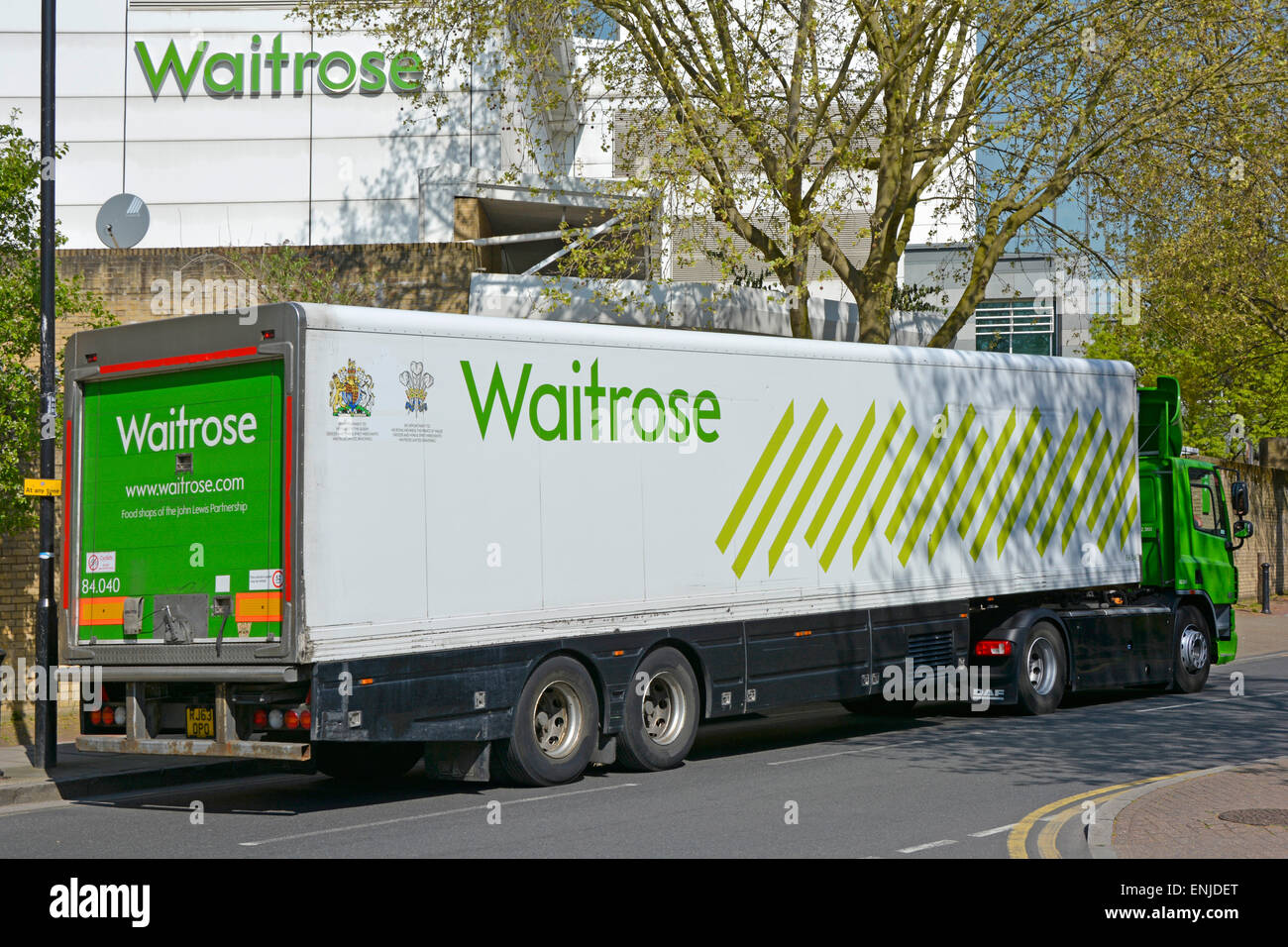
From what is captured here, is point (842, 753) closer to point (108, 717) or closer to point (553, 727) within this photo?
point (553, 727)

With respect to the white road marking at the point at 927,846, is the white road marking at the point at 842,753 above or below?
below

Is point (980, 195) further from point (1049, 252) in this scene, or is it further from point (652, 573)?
point (652, 573)

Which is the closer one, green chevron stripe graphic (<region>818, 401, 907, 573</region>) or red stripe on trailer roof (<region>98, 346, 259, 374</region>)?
red stripe on trailer roof (<region>98, 346, 259, 374</region>)

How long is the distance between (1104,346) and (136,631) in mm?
46572

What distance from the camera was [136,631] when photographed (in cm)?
1135

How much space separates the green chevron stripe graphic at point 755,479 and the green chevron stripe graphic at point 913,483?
1.68 metres

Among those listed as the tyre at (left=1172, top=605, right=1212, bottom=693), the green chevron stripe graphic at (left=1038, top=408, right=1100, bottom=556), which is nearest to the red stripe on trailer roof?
the green chevron stripe graphic at (left=1038, top=408, right=1100, bottom=556)

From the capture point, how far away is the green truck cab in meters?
18.8

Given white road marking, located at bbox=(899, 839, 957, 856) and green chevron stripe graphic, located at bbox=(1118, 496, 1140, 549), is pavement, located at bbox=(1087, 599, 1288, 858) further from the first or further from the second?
green chevron stripe graphic, located at bbox=(1118, 496, 1140, 549)

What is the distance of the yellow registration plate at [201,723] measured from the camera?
1103 centimetres

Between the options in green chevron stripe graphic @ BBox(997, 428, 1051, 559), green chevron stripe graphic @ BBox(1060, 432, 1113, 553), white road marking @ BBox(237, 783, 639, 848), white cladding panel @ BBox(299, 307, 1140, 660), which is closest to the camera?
white road marking @ BBox(237, 783, 639, 848)

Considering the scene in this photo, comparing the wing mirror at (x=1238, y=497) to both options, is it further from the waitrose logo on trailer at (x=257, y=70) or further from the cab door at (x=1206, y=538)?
the waitrose logo on trailer at (x=257, y=70)

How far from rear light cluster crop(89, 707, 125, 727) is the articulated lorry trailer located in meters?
0.02

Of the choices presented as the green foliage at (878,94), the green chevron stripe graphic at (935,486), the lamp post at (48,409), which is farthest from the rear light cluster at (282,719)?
the green foliage at (878,94)
